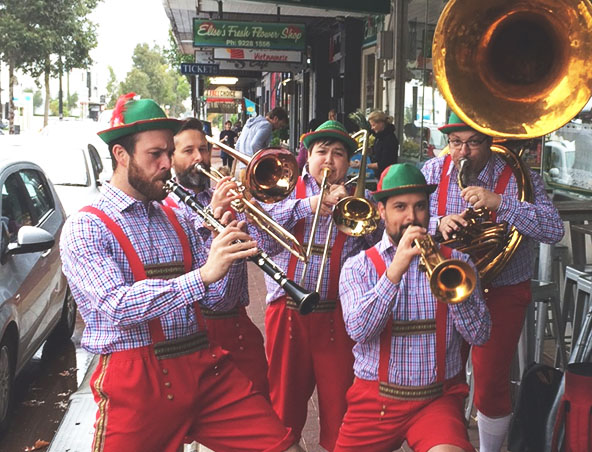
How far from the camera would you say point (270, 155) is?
13.3 feet

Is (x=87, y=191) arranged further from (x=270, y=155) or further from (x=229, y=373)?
(x=229, y=373)

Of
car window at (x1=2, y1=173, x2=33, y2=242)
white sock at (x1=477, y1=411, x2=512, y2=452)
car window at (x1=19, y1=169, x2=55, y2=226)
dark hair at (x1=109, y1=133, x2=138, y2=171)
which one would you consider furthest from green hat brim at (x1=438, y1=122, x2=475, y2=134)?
car window at (x1=19, y1=169, x2=55, y2=226)

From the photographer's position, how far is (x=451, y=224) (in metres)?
3.80

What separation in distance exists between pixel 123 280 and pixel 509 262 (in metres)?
2.08

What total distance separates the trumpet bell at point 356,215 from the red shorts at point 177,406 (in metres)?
1.03

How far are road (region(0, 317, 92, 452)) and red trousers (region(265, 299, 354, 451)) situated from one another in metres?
1.95

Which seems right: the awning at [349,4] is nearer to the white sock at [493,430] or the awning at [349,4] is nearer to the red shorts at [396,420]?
the white sock at [493,430]

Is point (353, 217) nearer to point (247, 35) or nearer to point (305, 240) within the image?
point (305, 240)

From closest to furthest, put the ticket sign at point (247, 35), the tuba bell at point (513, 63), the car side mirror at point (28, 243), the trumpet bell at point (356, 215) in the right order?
the tuba bell at point (513, 63), the trumpet bell at point (356, 215), the car side mirror at point (28, 243), the ticket sign at point (247, 35)

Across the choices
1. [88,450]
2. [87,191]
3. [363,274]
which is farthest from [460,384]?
[87,191]

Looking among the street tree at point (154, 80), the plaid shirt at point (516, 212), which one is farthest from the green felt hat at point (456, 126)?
the street tree at point (154, 80)

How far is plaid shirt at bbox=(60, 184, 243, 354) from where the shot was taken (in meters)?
2.87

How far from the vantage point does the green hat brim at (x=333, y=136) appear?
4223 mm

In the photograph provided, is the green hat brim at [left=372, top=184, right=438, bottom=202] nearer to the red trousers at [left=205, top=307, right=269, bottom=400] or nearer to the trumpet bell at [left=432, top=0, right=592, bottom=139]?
the trumpet bell at [left=432, top=0, right=592, bottom=139]
